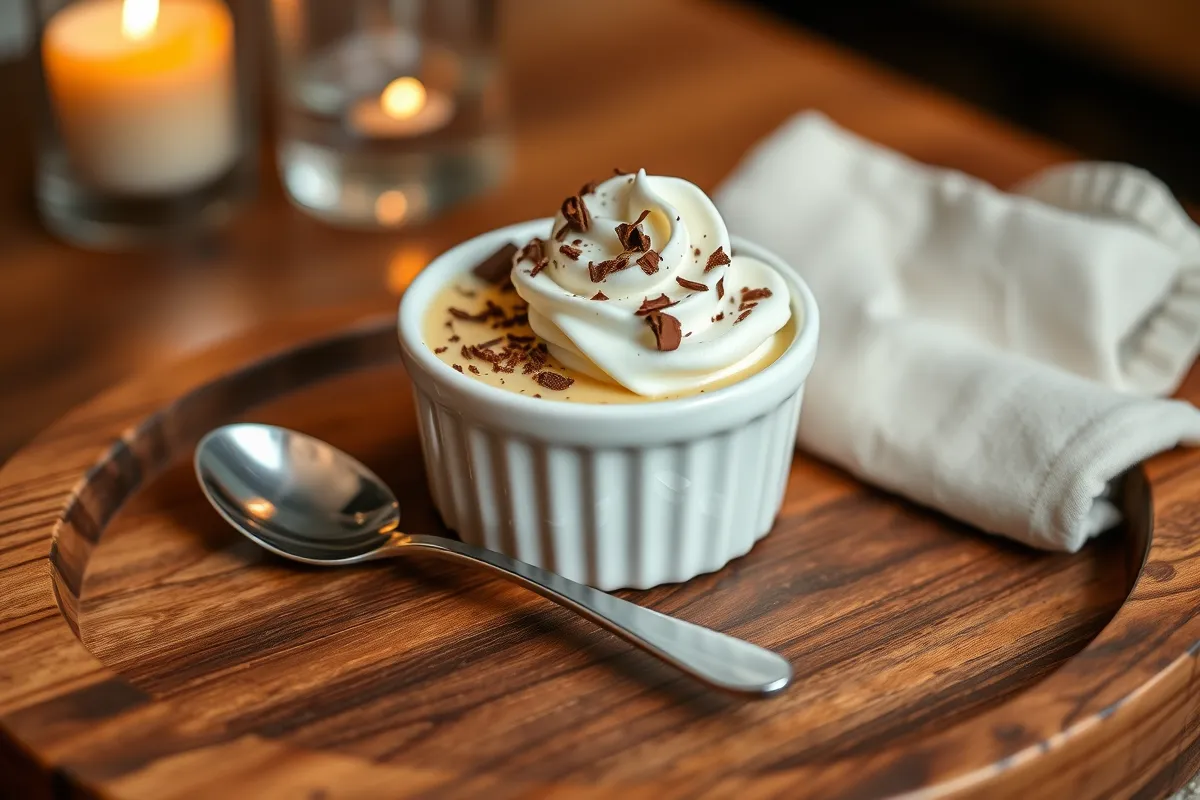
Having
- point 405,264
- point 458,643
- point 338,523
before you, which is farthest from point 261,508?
point 405,264

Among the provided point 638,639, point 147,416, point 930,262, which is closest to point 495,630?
point 638,639

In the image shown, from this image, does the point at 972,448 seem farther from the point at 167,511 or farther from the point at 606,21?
the point at 606,21

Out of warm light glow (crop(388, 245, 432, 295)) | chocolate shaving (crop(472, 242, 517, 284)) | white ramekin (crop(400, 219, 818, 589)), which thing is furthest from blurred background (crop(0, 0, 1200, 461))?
white ramekin (crop(400, 219, 818, 589))

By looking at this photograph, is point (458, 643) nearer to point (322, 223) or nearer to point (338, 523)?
point (338, 523)

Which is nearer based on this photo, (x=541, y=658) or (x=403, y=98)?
(x=541, y=658)

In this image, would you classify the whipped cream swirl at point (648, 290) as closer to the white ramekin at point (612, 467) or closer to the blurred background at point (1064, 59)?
the white ramekin at point (612, 467)

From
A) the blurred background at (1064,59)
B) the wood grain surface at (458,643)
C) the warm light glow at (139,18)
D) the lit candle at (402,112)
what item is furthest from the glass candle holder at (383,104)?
the blurred background at (1064,59)

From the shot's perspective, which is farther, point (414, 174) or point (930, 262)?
point (414, 174)

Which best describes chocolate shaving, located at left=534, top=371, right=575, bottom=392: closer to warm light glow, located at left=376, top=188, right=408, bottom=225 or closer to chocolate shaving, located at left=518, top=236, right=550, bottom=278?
chocolate shaving, located at left=518, top=236, right=550, bottom=278
